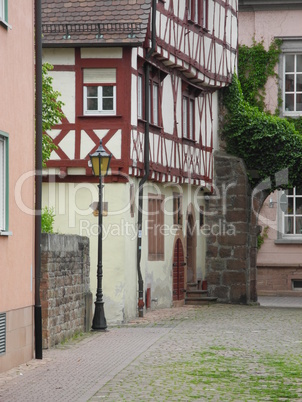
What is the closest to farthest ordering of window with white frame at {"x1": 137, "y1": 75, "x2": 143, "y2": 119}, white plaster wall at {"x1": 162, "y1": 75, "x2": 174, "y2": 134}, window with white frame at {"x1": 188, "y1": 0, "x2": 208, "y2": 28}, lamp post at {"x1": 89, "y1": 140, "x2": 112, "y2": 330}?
lamp post at {"x1": 89, "y1": 140, "x2": 112, "y2": 330} < window with white frame at {"x1": 137, "y1": 75, "x2": 143, "y2": 119} < white plaster wall at {"x1": 162, "y1": 75, "x2": 174, "y2": 134} < window with white frame at {"x1": 188, "y1": 0, "x2": 208, "y2": 28}

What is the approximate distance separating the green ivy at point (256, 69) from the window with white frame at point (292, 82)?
569mm

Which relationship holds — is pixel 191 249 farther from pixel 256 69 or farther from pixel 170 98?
pixel 256 69

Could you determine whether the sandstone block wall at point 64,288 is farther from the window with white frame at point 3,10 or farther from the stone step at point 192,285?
the stone step at point 192,285

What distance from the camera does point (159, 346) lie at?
707 inches

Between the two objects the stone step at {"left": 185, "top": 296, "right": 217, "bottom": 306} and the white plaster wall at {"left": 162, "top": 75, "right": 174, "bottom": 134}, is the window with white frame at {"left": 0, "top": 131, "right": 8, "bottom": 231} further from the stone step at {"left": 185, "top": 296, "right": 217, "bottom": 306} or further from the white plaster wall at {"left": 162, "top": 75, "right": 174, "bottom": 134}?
the stone step at {"left": 185, "top": 296, "right": 217, "bottom": 306}

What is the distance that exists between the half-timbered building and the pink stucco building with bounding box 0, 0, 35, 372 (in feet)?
26.7

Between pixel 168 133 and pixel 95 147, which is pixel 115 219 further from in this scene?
pixel 168 133

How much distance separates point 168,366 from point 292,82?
25778mm

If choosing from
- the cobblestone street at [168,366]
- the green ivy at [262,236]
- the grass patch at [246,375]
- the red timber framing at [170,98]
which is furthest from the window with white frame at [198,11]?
the grass patch at [246,375]

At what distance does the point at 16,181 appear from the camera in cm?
1515

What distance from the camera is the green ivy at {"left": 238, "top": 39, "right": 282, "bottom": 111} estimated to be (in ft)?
126

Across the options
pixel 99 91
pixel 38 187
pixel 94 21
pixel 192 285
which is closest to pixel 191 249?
pixel 192 285

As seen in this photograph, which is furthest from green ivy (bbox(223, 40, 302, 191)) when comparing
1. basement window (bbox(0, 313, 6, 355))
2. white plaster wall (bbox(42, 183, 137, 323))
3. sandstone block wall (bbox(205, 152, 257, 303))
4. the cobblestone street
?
basement window (bbox(0, 313, 6, 355))

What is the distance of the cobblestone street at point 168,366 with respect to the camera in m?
12.0
